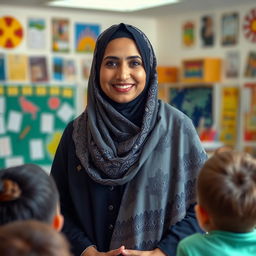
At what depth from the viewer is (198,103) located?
4902 mm

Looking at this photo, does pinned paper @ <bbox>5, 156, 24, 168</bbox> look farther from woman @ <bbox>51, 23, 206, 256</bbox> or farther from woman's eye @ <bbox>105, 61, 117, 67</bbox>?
woman's eye @ <bbox>105, 61, 117, 67</bbox>

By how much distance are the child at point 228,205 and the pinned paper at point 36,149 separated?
3675mm

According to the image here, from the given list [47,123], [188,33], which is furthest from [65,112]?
[188,33]

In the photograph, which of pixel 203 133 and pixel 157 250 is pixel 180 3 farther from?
pixel 157 250

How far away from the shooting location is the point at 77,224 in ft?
5.41

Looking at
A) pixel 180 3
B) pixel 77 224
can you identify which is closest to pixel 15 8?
Answer: pixel 180 3

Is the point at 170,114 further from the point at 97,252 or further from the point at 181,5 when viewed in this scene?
the point at 181,5

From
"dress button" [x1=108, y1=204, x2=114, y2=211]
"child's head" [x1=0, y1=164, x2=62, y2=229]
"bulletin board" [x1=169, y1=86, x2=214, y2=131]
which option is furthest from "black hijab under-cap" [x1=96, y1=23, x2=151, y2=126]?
"bulletin board" [x1=169, y1=86, x2=214, y2=131]

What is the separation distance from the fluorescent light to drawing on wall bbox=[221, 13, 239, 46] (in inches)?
28.7

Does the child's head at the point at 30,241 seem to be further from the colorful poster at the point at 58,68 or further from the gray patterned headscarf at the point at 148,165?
the colorful poster at the point at 58,68

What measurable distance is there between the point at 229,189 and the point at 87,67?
3.97 meters

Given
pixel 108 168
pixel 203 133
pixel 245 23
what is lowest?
pixel 203 133

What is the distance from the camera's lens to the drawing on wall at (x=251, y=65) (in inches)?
175

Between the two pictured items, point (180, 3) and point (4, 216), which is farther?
point (180, 3)
